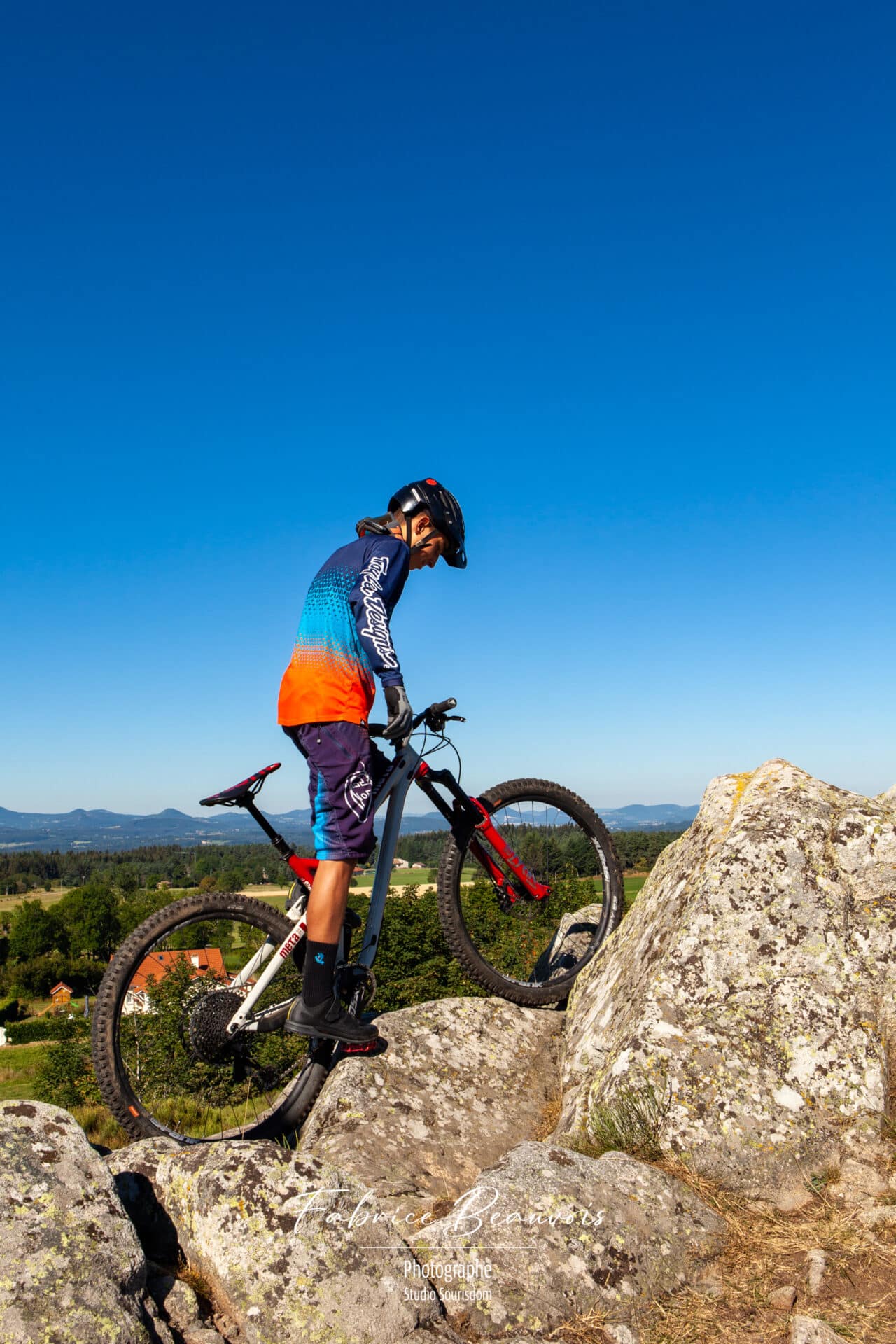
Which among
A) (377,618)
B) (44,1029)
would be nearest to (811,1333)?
(377,618)

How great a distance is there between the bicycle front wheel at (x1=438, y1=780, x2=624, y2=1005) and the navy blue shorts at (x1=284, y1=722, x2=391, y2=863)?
133 centimetres

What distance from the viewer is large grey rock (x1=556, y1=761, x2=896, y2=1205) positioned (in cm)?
424

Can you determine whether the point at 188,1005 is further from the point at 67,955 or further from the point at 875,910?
the point at 67,955

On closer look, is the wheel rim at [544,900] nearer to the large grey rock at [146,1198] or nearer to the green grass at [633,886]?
the green grass at [633,886]

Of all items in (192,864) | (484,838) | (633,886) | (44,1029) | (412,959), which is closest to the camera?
(484,838)

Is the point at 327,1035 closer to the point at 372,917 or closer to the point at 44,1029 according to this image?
the point at 372,917

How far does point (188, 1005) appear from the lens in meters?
5.27

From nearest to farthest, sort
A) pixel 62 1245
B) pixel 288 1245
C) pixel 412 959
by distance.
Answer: pixel 62 1245 < pixel 288 1245 < pixel 412 959

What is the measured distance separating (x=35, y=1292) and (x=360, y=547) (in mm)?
3871

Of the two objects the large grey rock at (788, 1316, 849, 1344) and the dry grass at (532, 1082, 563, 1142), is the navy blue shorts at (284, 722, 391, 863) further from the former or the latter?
the large grey rock at (788, 1316, 849, 1344)

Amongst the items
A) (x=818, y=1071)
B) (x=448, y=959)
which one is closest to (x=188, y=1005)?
(x=818, y=1071)

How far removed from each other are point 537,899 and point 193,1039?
2.70m

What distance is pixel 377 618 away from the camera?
16.4 feet

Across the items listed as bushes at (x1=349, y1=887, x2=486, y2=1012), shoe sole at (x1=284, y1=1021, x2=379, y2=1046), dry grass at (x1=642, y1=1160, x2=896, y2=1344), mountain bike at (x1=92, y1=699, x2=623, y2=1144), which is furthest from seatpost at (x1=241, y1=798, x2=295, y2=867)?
bushes at (x1=349, y1=887, x2=486, y2=1012)
